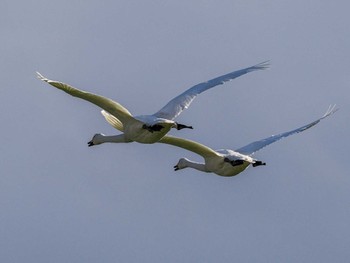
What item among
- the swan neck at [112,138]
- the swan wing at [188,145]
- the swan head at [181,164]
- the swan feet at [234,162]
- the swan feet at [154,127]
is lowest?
the swan feet at [234,162]

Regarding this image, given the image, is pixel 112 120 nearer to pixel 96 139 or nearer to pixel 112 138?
pixel 112 138

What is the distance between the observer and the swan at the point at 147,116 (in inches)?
2274

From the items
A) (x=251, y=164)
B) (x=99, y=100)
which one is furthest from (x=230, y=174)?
(x=99, y=100)

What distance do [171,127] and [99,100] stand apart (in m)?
2.37

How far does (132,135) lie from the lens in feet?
193

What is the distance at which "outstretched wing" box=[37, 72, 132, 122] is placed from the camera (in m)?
57.1

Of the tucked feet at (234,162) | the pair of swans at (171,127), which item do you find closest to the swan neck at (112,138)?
the pair of swans at (171,127)

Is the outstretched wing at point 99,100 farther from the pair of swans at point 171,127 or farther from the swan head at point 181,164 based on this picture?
the swan head at point 181,164

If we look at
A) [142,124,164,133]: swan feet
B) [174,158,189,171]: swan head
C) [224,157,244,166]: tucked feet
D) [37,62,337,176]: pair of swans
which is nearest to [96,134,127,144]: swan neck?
[37,62,337,176]: pair of swans

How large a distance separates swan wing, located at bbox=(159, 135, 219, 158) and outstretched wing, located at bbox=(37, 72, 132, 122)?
3.82 metres

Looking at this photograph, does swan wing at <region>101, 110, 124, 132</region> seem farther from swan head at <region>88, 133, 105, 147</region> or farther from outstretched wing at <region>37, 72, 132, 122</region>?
outstretched wing at <region>37, 72, 132, 122</region>

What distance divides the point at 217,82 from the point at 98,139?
18.5 ft

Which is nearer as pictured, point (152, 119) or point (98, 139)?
point (152, 119)

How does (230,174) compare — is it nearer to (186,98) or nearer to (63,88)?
(186,98)
